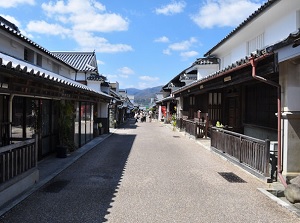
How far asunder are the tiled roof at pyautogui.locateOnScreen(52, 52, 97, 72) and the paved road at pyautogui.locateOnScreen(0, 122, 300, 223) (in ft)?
60.6

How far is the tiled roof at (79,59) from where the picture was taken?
27366 millimetres

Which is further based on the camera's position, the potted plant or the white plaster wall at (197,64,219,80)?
the white plaster wall at (197,64,219,80)

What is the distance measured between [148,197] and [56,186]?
253cm

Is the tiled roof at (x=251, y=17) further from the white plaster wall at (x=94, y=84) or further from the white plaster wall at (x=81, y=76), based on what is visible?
the white plaster wall at (x=81, y=76)

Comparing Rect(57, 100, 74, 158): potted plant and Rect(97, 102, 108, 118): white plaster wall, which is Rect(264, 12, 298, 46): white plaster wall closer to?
Rect(57, 100, 74, 158): potted plant

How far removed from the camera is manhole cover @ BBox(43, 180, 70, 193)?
23.0 feet

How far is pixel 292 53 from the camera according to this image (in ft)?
19.9

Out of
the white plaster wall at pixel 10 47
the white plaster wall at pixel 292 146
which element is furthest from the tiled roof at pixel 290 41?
the white plaster wall at pixel 10 47

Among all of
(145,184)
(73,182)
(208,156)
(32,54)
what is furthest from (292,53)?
(32,54)

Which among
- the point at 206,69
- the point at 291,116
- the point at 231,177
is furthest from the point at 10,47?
the point at 206,69

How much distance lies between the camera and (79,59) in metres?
29.0

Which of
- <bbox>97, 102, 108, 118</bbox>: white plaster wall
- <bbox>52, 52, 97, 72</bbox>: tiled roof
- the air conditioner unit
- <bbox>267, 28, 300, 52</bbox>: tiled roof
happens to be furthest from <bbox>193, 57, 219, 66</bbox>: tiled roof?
<bbox>267, 28, 300, 52</bbox>: tiled roof

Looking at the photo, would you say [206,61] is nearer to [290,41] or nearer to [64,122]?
[64,122]

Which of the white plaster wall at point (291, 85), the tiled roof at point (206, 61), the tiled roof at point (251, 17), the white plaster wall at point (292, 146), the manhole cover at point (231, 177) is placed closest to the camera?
the white plaster wall at point (291, 85)
